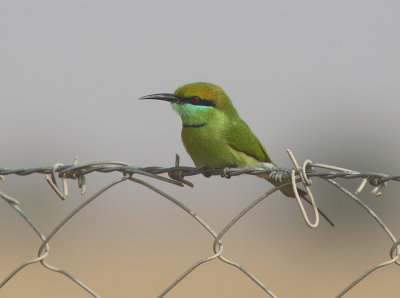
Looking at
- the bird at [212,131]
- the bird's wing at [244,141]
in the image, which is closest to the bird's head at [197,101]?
the bird at [212,131]

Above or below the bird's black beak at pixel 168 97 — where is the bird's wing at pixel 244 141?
below

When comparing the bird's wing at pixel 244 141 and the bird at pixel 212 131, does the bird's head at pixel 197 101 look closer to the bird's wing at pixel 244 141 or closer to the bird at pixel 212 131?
the bird at pixel 212 131

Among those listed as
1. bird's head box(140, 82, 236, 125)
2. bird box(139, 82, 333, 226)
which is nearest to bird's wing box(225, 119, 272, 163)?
bird box(139, 82, 333, 226)

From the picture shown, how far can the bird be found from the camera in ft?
12.6

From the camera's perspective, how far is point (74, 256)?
54.7 feet

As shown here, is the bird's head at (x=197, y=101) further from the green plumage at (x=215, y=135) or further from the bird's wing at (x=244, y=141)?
the bird's wing at (x=244, y=141)

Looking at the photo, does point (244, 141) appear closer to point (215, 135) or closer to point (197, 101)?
point (215, 135)

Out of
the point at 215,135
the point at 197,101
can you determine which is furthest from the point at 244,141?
the point at 197,101

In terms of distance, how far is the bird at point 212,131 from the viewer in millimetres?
3828

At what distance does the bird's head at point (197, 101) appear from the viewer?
3895mm

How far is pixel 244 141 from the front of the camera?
394 centimetres

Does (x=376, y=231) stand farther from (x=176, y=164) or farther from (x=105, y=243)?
(x=176, y=164)

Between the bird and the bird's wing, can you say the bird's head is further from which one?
the bird's wing

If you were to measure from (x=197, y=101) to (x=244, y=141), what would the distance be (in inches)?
13.2
